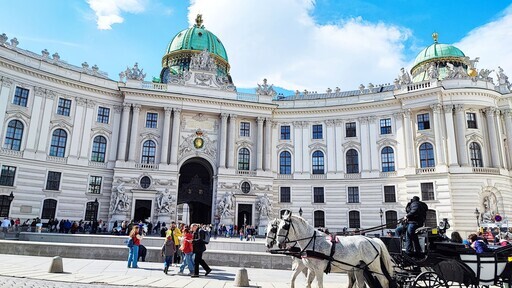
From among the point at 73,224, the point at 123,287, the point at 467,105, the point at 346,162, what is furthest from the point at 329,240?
the point at 467,105

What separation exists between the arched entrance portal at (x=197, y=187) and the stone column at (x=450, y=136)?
27.2 metres

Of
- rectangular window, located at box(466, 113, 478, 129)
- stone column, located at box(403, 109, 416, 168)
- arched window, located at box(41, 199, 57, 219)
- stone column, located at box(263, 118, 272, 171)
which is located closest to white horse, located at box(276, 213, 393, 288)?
stone column, located at box(403, 109, 416, 168)

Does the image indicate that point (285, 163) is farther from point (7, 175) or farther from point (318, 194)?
point (7, 175)

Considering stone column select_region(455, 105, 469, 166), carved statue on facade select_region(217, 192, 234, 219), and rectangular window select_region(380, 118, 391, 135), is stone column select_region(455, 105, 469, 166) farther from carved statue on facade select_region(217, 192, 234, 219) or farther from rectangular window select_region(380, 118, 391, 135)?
carved statue on facade select_region(217, 192, 234, 219)

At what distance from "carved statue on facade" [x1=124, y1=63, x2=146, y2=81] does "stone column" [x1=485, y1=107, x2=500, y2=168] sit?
1599 inches

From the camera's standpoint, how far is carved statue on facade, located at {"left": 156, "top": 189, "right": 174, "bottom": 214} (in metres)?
36.8

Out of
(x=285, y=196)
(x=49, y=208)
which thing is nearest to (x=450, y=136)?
(x=285, y=196)

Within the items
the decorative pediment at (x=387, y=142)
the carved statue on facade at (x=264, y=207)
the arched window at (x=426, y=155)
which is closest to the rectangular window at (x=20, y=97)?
the carved statue on facade at (x=264, y=207)

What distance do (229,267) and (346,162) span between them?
28396mm

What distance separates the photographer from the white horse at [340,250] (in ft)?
30.2

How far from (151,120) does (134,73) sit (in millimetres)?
6146

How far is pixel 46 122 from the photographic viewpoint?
35.5m

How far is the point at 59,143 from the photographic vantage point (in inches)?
1430

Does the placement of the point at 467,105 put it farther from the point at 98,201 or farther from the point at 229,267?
the point at 98,201
